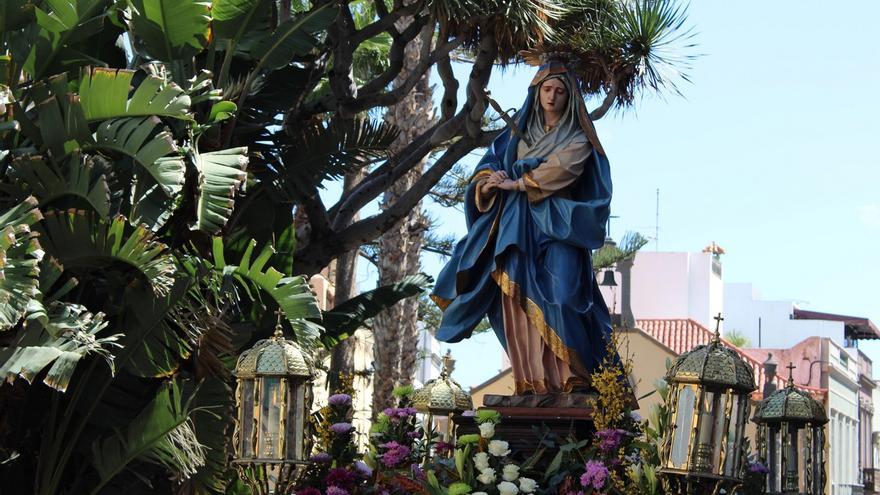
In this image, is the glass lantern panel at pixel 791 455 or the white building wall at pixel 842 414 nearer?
the glass lantern panel at pixel 791 455

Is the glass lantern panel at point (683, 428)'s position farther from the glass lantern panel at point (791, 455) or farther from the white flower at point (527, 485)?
the glass lantern panel at point (791, 455)

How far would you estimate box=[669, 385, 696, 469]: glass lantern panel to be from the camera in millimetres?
5914

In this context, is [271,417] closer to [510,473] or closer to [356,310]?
[510,473]

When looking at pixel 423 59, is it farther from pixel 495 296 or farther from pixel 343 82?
pixel 495 296

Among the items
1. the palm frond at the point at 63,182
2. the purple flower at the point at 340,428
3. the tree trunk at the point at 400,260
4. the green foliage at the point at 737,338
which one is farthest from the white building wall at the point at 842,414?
the purple flower at the point at 340,428

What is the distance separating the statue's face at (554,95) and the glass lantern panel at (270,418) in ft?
9.32

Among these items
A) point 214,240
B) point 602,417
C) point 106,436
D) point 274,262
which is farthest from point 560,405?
point 274,262

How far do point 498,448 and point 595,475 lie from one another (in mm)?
708

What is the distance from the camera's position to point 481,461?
734cm

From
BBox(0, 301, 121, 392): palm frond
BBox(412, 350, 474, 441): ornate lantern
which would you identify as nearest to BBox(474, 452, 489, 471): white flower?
BBox(412, 350, 474, 441): ornate lantern

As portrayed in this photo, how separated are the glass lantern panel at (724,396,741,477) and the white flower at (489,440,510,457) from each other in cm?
169

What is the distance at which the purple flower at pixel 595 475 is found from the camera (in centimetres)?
680

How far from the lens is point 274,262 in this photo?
537 inches

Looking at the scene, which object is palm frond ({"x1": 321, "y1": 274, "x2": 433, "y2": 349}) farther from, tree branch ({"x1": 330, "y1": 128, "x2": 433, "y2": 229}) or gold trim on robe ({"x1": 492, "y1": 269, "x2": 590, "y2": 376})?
gold trim on robe ({"x1": 492, "y1": 269, "x2": 590, "y2": 376})
